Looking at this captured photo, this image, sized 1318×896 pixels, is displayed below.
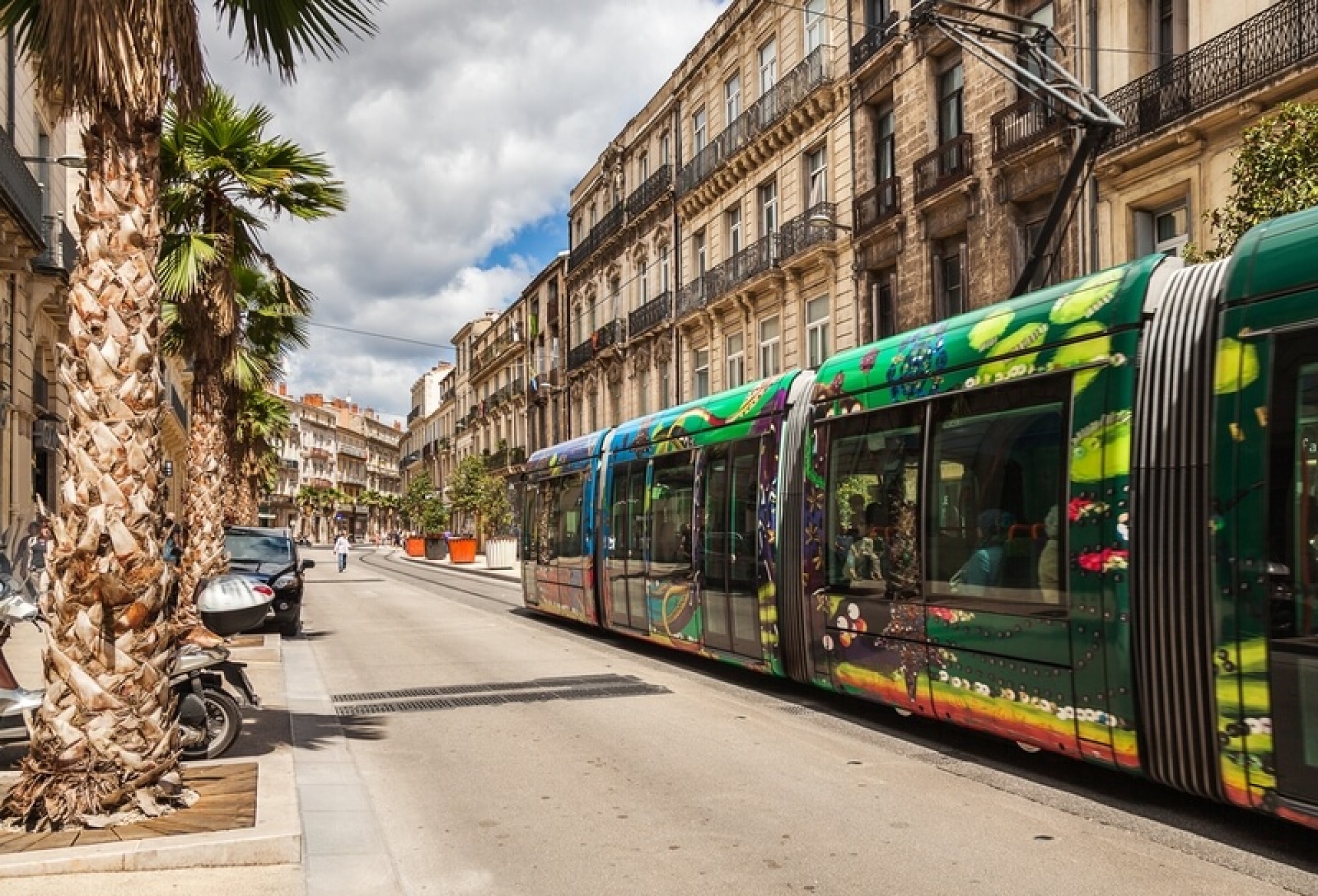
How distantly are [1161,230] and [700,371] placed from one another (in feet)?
57.6

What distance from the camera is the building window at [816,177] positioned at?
2628cm

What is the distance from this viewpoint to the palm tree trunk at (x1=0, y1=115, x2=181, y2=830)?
230 inches

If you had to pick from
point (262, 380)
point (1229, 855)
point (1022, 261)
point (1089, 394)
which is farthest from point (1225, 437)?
point (262, 380)

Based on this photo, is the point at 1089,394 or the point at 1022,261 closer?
the point at 1089,394

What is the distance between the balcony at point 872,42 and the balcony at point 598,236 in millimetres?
16772

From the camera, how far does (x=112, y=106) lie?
629cm

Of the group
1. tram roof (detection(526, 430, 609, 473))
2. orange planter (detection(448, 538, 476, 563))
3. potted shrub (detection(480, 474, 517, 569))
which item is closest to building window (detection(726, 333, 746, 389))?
tram roof (detection(526, 430, 609, 473))

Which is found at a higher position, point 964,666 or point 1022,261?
point 1022,261

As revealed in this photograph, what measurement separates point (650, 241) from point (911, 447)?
3061 centimetres

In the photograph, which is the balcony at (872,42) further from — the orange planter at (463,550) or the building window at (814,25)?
the orange planter at (463,550)

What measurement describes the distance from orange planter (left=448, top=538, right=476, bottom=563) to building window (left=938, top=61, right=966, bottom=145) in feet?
113

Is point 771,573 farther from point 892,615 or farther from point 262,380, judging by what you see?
point 262,380

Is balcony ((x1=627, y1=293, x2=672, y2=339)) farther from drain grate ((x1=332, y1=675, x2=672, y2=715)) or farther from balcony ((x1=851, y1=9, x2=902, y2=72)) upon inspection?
drain grate ((x1=332, y1=675, x2=672, y2=715))

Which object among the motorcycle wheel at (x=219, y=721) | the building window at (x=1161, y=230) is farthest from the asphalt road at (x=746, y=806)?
the building window at (x=1161, y=230)
